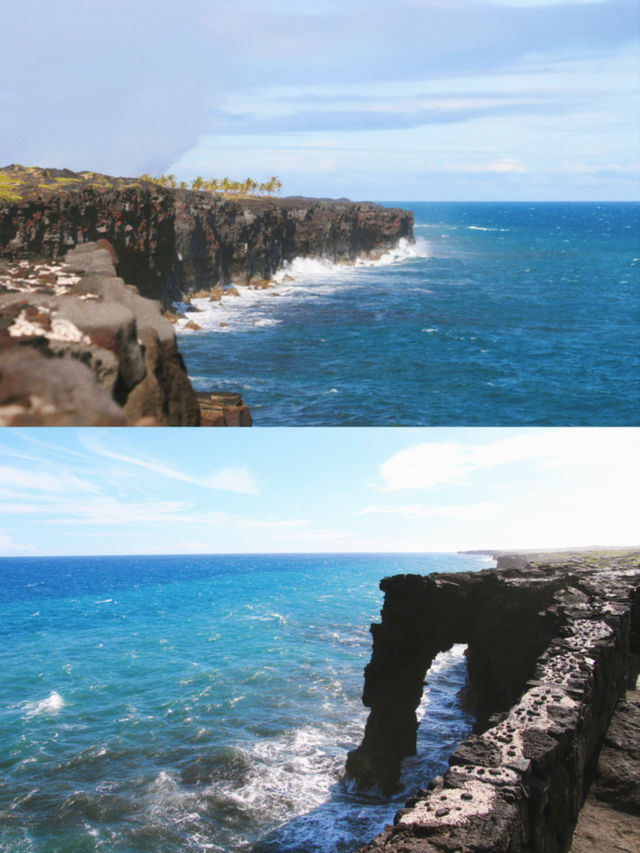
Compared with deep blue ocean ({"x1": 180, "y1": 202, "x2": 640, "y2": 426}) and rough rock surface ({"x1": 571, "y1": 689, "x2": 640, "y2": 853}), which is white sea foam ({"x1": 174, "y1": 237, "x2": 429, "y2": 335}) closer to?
deep blue ocean ({"x1": 180, "y1": 202, "x2": 640, "y2": 426})

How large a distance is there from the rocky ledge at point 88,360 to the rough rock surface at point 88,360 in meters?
0.01

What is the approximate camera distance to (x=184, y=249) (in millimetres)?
63312

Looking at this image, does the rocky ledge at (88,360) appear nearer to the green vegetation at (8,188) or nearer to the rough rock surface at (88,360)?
the rough rock surface at (88,360)

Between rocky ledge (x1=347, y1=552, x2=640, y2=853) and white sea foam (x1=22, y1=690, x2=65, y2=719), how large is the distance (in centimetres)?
1665

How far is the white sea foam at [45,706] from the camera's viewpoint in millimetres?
29875

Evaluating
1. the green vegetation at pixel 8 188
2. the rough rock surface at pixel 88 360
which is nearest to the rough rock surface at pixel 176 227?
the green vegetation at pixel 8 188

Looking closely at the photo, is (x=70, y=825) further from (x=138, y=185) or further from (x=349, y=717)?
(x=138, y=185)

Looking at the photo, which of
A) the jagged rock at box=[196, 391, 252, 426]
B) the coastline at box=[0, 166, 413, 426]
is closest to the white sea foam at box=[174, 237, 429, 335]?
the coastline at box=[0, 166, 413, 426]

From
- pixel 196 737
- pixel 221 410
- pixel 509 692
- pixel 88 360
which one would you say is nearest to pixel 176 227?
pixel 196 737

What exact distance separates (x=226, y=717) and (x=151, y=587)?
82190 millimetres

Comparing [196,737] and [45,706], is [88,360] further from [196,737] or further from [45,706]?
[45,706]

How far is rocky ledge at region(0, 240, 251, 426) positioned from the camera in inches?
288

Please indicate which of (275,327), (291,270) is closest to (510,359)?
(275,327)

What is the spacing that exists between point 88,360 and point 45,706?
29.0m
